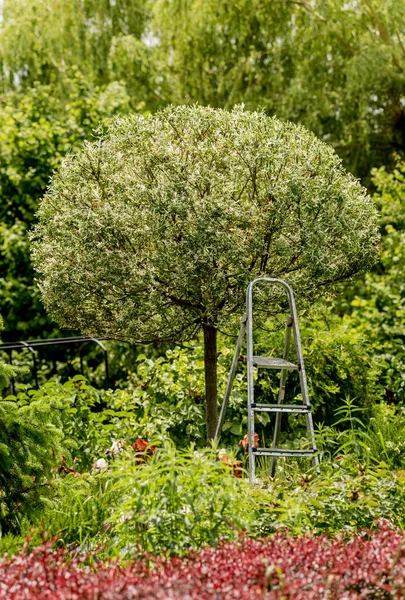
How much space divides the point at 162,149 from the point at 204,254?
0.74m

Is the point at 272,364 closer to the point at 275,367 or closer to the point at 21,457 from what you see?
the point at 275,367

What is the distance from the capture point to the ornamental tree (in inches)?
193

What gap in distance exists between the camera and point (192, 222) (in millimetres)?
4812

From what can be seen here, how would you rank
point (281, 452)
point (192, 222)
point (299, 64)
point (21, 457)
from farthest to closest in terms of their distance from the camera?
point (299, 64), point (192, 222), point (281, 452), point (21, 457)

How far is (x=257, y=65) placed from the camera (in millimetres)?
12008

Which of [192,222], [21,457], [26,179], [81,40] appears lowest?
[21,457]

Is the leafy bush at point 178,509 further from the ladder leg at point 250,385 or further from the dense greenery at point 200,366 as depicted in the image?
the ladder leg at point 250,385

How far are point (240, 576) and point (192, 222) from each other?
2.63 meters

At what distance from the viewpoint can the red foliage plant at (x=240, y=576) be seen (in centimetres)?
239

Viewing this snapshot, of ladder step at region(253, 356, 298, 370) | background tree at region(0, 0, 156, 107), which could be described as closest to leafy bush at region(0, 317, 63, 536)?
ladder step at region(253, 356, 298, 370)

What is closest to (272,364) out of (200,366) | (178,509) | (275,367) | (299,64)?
(275,367)

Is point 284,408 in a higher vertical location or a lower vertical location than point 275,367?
lower

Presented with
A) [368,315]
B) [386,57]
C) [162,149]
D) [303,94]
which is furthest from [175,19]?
[162,149]

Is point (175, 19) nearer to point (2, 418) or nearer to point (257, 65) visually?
point (257, 65)
